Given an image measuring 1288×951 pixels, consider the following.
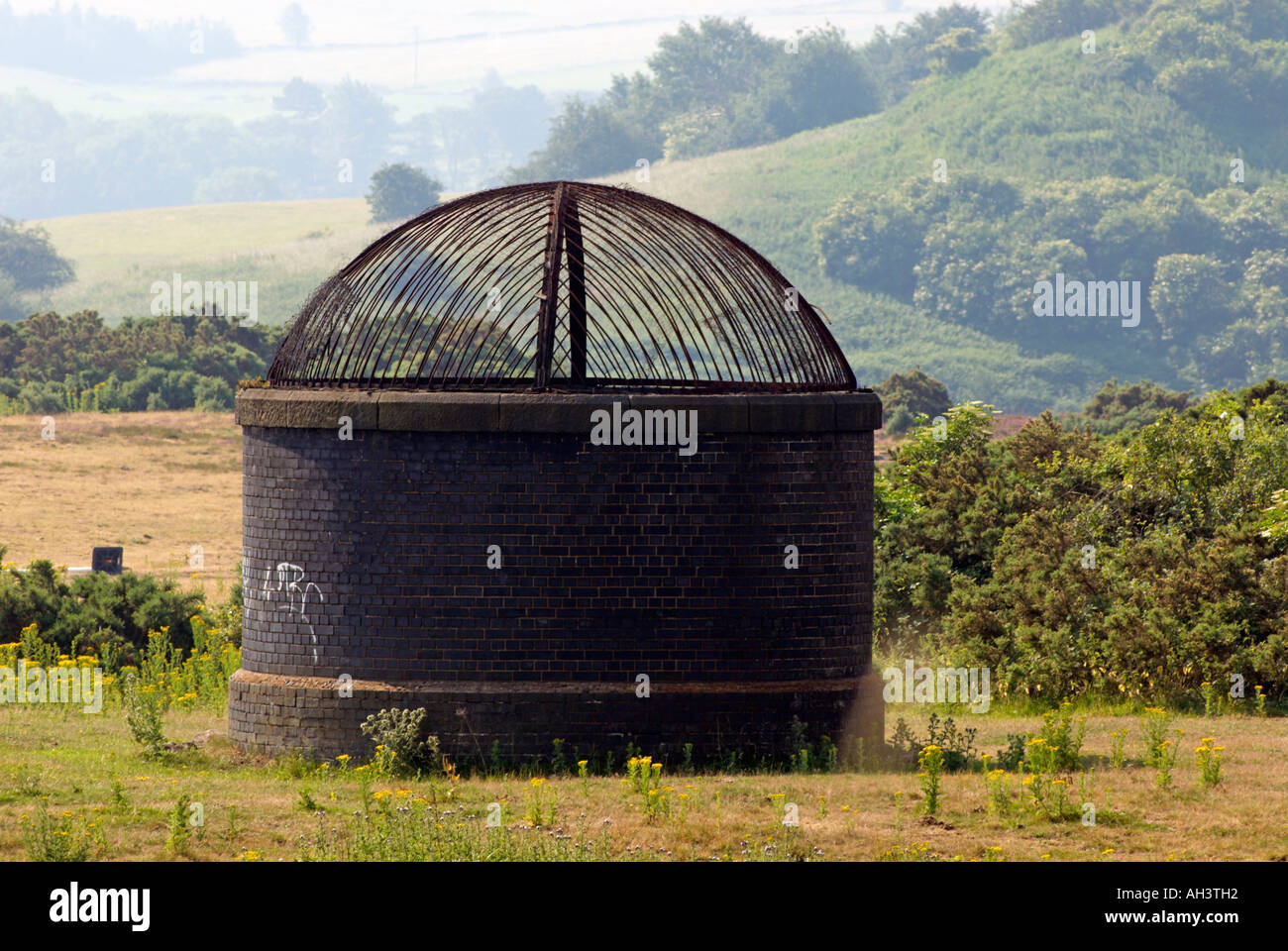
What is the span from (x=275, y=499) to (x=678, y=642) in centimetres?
367

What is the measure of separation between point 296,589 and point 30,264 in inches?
3625

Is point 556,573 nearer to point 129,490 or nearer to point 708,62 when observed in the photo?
point 129,490

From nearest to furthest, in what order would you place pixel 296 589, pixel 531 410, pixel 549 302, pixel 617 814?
pixel 617 814 → pixel 531 410 → pixel 549 302 → pixel 296 589

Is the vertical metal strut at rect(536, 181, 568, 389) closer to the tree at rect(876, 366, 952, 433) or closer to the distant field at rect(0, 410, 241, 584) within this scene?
the distant field at rect(0, 410, 241, 584)

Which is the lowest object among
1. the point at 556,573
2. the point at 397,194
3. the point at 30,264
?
the point at 556,573

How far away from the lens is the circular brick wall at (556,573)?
1305 centimetres

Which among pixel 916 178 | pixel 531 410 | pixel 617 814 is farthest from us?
pixel 916 178

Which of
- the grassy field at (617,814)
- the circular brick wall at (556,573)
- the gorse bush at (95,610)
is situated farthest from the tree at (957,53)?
the circular brick wall at (556,573)

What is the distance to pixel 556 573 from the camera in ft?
42.8

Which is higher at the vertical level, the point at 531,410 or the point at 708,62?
the point at 708,62

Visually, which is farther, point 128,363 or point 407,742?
point 128,363

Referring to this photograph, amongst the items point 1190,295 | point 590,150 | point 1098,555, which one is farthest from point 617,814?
point 590,150

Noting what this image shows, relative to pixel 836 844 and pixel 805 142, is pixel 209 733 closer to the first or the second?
pixel 836 844

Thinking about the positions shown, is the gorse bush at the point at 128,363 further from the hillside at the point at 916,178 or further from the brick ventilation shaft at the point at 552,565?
the hillside at the point at 916,178
